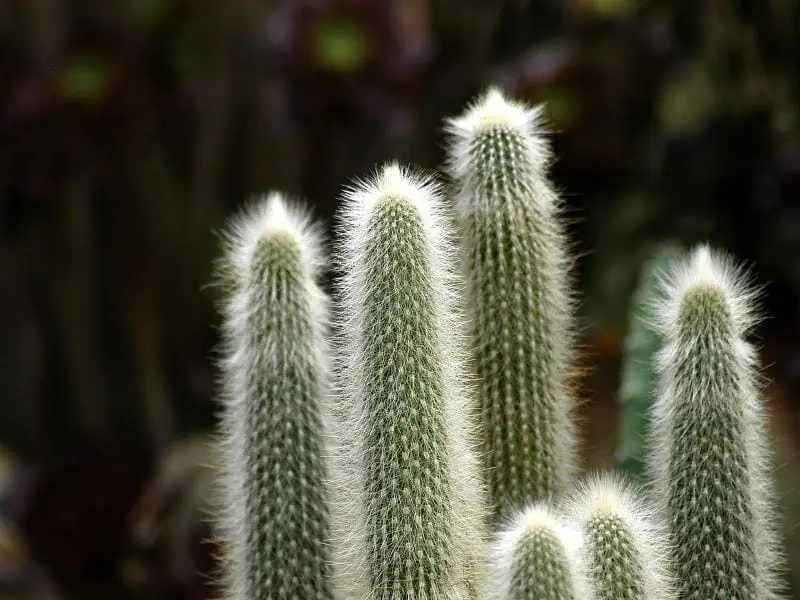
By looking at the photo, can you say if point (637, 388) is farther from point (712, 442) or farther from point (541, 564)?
point (541, 564)

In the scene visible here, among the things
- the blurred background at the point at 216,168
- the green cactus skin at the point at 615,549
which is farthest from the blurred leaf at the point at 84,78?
the green cactus skin at the point at 615,549

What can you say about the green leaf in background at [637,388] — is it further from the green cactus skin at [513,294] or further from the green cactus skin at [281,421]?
the green cactus skin at [281,421]

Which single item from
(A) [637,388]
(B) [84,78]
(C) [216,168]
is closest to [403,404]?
(A) [637,388]

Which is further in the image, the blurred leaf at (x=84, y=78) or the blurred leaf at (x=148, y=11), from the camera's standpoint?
the blurred leaf at (x=148, y=11)

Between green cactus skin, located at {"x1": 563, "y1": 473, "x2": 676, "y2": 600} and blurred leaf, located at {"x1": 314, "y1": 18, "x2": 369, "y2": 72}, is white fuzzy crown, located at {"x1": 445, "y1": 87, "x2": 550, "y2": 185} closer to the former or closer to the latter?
green cactus skin, located at {"x1": 563, "y1": 473, "x2": 676, "y2": 600}

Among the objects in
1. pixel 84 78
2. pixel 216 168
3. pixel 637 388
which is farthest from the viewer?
pixel 216 168

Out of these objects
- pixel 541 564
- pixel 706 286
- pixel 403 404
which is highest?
pixel 706 286

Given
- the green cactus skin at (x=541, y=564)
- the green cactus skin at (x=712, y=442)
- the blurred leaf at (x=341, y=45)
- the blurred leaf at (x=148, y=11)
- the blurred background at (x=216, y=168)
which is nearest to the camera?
the green cactus skin at (x=541, y=564)
